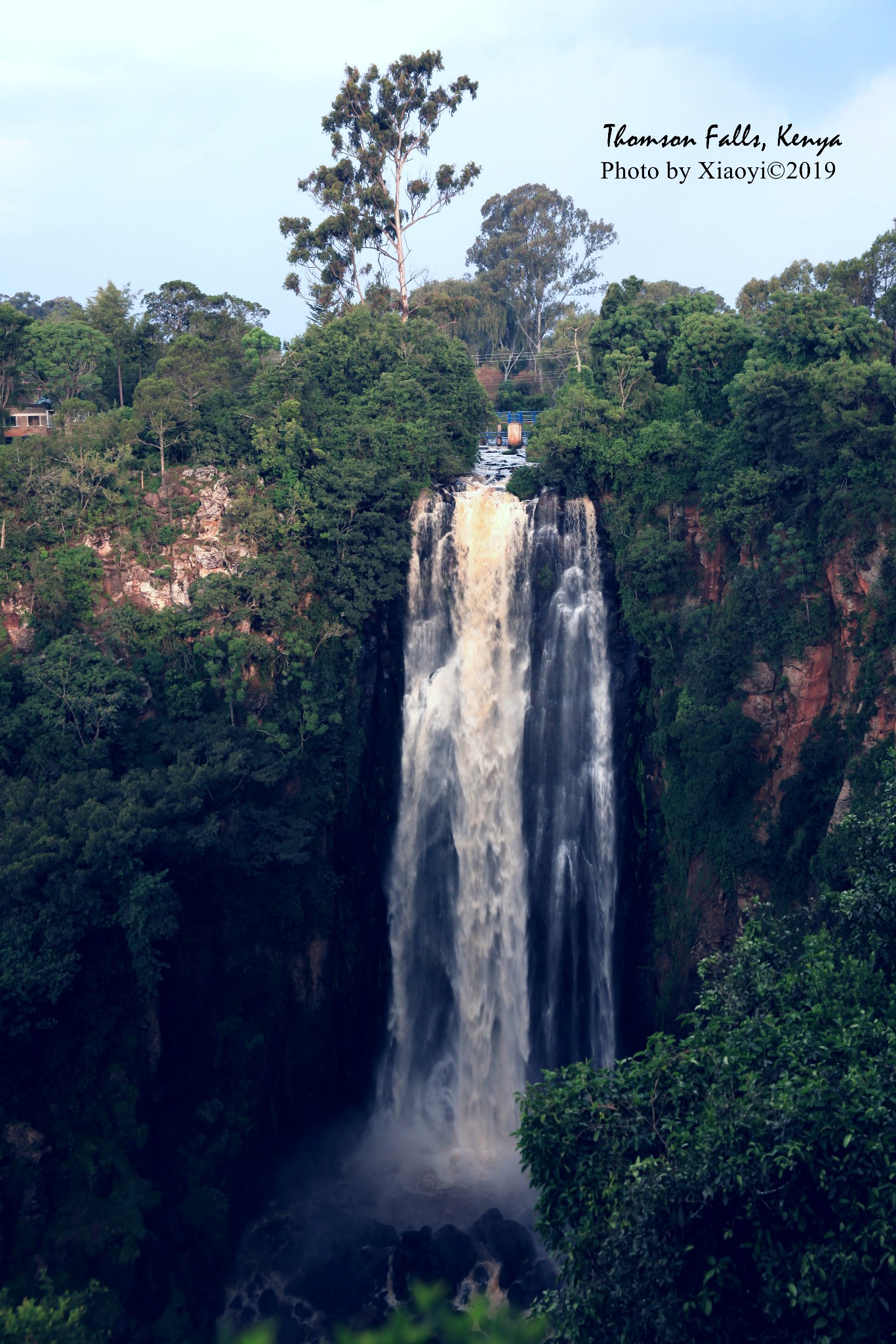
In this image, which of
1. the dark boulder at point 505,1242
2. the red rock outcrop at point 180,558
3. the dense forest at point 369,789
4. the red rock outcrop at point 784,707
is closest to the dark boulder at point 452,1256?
the dark boulder at point 505,1242

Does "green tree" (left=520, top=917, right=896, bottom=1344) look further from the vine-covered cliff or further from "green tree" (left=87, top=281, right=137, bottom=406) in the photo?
"green tree" (left=87, top=281, right=137, bottom=406)

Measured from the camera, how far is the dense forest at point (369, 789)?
36.2 feet

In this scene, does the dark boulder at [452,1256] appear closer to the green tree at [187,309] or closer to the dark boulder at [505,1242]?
the dark boulder at [505,1242]

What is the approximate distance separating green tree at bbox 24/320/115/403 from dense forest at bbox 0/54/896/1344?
20cm

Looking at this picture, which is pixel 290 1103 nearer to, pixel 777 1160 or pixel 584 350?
pixel 777 1160

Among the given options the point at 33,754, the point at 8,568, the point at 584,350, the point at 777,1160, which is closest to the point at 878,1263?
the point at 777,1160

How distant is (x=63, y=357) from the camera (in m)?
29.8

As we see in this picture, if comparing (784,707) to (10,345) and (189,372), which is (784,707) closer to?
(189,372)

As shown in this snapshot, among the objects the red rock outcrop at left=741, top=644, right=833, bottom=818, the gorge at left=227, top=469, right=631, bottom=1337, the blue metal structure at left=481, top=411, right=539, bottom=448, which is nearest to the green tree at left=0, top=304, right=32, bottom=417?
the blue metal structure at left=481, top=411, right=539, bottom=448

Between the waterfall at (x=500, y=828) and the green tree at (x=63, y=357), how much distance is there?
13.5 meters

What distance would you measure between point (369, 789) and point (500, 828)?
3035 millimetres

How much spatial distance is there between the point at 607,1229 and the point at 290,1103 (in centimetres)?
1222

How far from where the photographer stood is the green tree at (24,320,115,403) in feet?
96.9

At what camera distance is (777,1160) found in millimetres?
9555
